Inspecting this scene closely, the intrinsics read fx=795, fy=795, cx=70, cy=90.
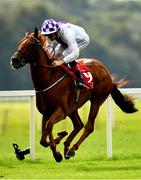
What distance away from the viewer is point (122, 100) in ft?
36.7

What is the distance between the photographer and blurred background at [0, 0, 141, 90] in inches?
1601

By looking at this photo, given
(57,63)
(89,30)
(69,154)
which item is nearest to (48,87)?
(57,63)

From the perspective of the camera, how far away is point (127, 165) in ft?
32.9

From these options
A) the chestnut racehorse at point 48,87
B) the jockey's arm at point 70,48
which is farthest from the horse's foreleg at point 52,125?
the jockey's arm at point 70,48

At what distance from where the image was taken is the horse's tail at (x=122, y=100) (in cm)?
1116

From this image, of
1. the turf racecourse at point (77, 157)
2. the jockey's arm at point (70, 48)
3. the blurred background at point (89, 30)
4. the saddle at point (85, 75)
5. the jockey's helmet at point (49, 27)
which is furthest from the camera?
the blurred background at point (89, 30)

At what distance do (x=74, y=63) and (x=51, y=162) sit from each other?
1507 mm

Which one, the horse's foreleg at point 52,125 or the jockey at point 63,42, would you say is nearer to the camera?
the horse's foreleg at point 52,125

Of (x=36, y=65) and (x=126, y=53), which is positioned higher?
(x=36, y=65)

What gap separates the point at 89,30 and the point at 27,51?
41257 mm

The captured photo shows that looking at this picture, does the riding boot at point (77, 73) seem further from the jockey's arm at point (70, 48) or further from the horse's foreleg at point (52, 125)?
the horse's foreleg at point (52, 125)

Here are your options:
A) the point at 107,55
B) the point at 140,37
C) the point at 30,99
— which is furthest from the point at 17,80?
the point at 30,99

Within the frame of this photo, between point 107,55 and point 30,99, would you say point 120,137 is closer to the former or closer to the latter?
point 30,99

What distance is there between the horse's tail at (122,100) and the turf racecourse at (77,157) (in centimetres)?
70
